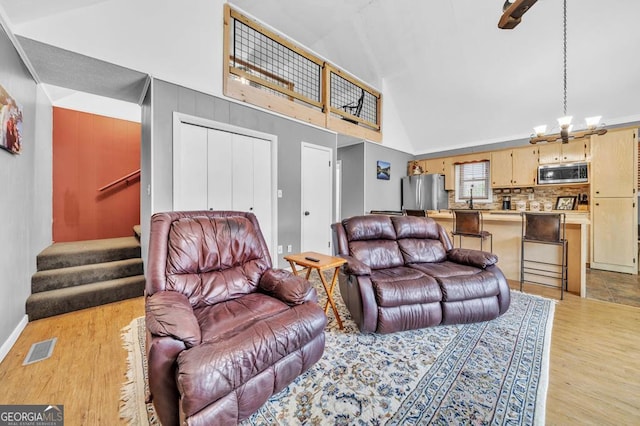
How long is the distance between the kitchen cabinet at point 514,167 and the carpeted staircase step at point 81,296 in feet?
22.6

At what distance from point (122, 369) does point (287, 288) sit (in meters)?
1.27

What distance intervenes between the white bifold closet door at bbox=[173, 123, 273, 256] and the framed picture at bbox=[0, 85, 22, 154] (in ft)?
3.83

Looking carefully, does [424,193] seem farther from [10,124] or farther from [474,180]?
[10,124]

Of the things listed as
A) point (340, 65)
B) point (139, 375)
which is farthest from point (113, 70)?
point (340, 65)

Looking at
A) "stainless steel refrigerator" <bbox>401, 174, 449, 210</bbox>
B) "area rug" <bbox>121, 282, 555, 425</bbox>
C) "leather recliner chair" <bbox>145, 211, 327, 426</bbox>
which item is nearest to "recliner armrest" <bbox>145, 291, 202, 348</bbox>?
"leather recliner chair" <bbox>145, 211, 327, 426</bbox>

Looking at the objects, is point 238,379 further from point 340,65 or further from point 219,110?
point 340,65

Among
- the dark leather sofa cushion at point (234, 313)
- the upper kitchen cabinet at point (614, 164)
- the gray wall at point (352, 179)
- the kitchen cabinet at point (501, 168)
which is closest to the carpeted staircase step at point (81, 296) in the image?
the dark leather sofa cushion at point (234, 313)

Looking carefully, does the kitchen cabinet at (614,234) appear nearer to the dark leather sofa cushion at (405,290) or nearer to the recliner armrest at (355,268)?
the dark leather sofa cushion at (405,290)

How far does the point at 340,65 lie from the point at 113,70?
12.5ft

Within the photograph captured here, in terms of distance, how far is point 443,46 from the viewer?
4.47 metres

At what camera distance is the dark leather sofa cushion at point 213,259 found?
1.72 metres

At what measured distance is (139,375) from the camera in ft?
5.45

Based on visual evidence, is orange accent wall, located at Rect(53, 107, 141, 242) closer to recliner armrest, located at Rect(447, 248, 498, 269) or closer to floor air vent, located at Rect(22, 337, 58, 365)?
floor air vent, located at Rect(22, 337, 58, 365)

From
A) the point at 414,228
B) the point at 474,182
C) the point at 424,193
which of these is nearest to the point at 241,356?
the point at 414,228
